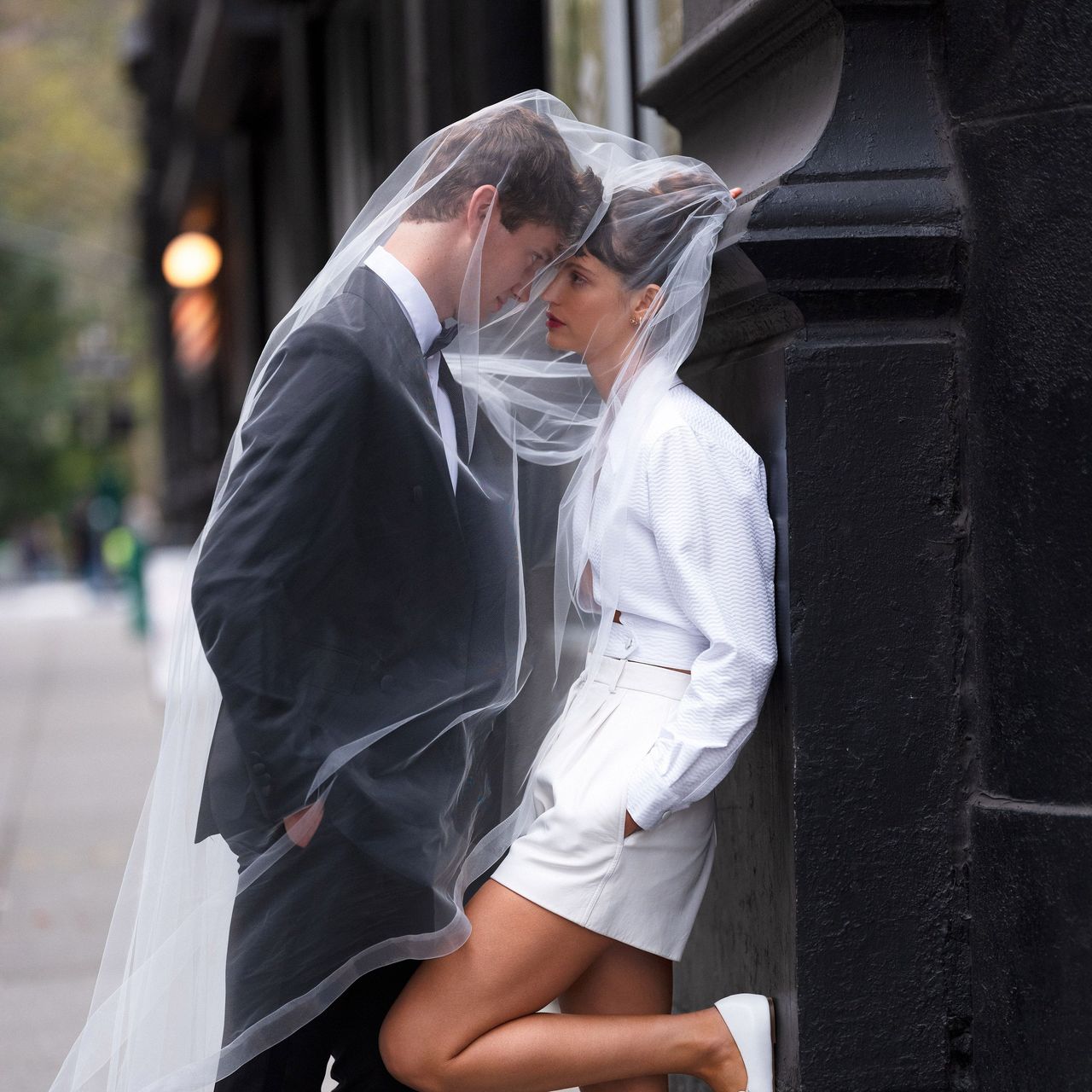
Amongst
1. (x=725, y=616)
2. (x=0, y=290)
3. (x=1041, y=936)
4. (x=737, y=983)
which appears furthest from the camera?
(x=0, y=290)

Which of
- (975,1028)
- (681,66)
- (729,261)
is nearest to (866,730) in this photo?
(975,1028)

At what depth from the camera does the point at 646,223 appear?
2.88 metres

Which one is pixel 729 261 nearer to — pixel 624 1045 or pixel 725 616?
pixel 725 616

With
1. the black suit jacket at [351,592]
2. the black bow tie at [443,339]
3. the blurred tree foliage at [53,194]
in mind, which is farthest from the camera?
the blurred tree foliage at [53,194]

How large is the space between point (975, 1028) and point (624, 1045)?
0.75m

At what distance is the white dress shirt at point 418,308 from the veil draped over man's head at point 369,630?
0.06 feet

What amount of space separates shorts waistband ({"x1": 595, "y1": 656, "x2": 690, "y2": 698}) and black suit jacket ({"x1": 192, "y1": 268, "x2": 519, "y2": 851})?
209 mm

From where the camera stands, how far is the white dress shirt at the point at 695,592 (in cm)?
265

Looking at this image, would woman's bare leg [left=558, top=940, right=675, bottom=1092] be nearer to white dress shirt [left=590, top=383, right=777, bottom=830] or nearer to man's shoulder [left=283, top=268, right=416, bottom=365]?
white dress shirt [left=590, top=383, right=777, bottom=830]

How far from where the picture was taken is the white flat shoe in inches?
114

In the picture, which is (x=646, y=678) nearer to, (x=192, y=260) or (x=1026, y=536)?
(x=1026, y=536)

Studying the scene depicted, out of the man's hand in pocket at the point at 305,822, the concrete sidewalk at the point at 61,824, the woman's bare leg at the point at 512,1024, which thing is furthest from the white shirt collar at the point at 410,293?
the concrete sidewalk at the point at 61,824

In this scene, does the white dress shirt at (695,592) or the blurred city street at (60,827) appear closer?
the white dress shirt at (695,592)

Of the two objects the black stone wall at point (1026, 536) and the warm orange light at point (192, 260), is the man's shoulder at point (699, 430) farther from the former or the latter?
the warm orange light at point (192, 260)
